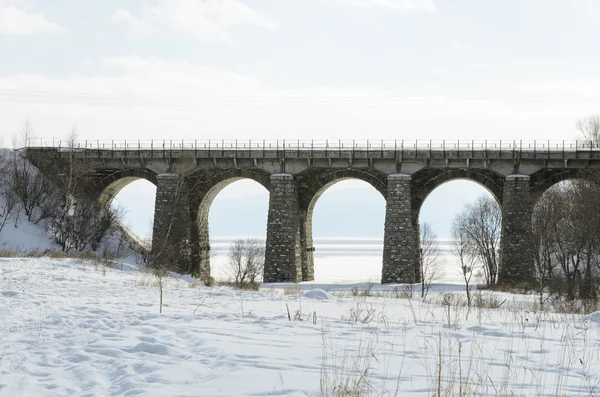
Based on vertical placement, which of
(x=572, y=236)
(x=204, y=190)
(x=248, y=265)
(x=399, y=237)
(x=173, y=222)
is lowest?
(x=248, y=265)

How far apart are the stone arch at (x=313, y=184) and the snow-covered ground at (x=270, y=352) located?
28.0m

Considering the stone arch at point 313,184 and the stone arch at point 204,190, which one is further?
the stone arch at point 204,190

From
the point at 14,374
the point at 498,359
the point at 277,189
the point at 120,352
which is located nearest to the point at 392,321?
the point at 498,359

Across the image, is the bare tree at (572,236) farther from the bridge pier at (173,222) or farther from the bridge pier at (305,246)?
the bridge pier at (173,222)

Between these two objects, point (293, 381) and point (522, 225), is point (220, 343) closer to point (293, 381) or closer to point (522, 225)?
point (293, 381)

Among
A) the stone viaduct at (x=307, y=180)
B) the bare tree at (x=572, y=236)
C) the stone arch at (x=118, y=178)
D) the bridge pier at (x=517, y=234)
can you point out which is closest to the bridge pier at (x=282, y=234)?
the stone viaduct at (x=307, y=180)

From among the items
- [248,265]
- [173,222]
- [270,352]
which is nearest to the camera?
[270,352]

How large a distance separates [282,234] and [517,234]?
13862 mm

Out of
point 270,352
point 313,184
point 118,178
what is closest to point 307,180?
point 313,184

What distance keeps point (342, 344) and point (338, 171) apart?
33.5 m

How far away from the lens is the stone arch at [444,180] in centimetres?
4056

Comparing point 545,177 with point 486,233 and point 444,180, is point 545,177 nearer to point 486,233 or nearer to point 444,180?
point 444,180

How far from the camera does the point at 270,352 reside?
785cm

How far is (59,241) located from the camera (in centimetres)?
3956
